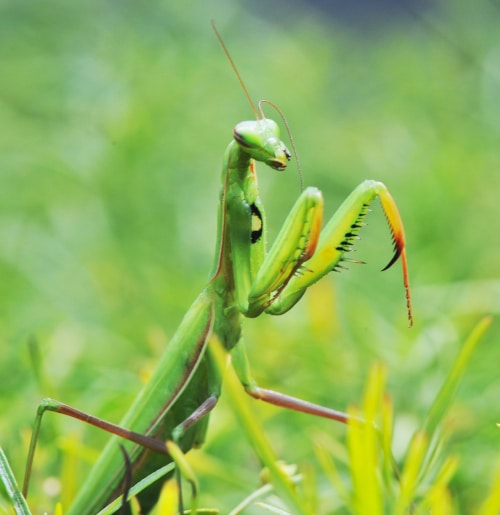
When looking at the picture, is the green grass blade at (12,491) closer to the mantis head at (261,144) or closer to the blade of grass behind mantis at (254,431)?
the blade of grass behind mantis at (254,431)

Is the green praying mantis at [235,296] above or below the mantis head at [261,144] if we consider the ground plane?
below

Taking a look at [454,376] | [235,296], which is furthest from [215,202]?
[454,376]

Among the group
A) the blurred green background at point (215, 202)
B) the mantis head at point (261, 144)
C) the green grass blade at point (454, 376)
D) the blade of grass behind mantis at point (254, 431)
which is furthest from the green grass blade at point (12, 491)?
the mantis head at point (261, 144)

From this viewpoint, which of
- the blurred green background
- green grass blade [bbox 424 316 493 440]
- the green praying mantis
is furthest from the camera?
the blurred green background

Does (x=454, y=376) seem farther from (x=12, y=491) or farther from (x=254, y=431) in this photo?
(x=12, y=491)

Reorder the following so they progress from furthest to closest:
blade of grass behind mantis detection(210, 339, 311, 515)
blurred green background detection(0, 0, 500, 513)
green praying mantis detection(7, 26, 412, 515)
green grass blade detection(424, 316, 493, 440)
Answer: blurred green background detection(0, 0, 500, 513), green praying mantis detection(7, 26, 412, 515), green grass blade detection(424, 316, 493, 440), blade of grass behind mantis detection(210, 339, 311, 515)

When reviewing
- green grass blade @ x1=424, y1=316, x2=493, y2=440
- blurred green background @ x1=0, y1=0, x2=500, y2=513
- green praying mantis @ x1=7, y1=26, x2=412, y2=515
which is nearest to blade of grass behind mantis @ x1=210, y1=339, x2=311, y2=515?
green grass blade @ x1=424, y1=316, x2=493, y2=440

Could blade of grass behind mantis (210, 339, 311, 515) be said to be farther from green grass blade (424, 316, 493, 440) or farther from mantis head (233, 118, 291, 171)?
mantis head (233, 118, 291, 171)
